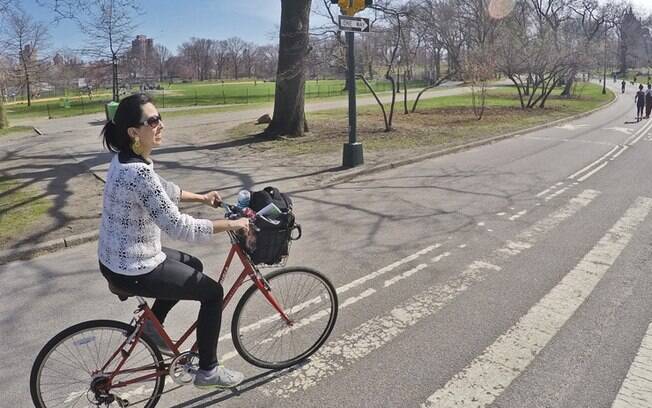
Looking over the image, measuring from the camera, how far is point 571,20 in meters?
57.7

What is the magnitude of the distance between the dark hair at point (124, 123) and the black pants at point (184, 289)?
0.72 metres

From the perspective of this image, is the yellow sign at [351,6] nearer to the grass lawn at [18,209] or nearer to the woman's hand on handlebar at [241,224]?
the grass lawn at [18,209]

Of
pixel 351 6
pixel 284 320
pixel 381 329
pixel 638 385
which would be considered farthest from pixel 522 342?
pixel 351 6

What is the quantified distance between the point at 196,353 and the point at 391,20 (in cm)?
1535

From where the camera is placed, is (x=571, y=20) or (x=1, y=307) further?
(x=571, y=20)

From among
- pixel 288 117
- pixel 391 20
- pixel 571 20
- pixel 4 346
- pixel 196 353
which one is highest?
pixel 571 20

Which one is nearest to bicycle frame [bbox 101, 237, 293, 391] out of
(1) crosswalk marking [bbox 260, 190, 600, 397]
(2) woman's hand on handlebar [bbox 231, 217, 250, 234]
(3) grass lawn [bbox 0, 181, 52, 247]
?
(2) woman's hand on handlebar [bbox 231, 217, 250, 234]

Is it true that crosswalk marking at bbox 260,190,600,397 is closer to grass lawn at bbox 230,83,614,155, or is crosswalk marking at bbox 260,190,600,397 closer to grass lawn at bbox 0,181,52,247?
grass lawn at bbox 0,181,52,247

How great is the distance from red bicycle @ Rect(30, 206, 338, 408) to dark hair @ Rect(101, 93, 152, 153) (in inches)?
33.4

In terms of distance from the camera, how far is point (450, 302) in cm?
454

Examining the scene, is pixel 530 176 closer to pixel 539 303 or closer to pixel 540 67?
pixel 539 303

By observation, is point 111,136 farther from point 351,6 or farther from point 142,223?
point 351,6

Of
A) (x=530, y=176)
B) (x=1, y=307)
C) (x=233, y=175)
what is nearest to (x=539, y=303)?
(x=1, y=307)

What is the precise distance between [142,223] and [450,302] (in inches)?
119
